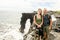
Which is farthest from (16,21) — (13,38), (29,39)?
(29,39)

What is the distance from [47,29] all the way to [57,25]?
3.82 feet

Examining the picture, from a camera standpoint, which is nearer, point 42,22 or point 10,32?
point 42,22

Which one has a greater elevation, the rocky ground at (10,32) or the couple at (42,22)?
the couple at (42,22)

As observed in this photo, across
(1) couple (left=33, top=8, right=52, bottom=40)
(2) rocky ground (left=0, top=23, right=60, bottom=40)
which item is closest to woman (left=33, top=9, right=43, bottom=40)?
(1) couple (left=33, top=8, right=52, bottom=40)

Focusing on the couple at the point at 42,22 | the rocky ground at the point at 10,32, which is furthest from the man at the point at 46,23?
the rocky ground at the point at 10,32

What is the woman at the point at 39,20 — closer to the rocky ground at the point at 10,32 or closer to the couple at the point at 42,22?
the couple at the point at 42,22

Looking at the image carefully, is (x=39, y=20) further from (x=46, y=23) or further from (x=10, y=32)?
(x=10, y=32)

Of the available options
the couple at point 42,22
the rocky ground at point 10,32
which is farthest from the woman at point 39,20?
the rocky ground at point 10,32

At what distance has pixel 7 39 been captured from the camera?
530 cm

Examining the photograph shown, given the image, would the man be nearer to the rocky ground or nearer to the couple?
the couple

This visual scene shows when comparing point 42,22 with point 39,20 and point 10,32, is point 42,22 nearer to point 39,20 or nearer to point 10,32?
point 39,20

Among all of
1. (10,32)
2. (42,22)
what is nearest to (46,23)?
(42,22)

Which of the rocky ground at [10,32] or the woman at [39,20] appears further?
the rocky ground at [10,32]

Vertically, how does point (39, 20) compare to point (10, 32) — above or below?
above
